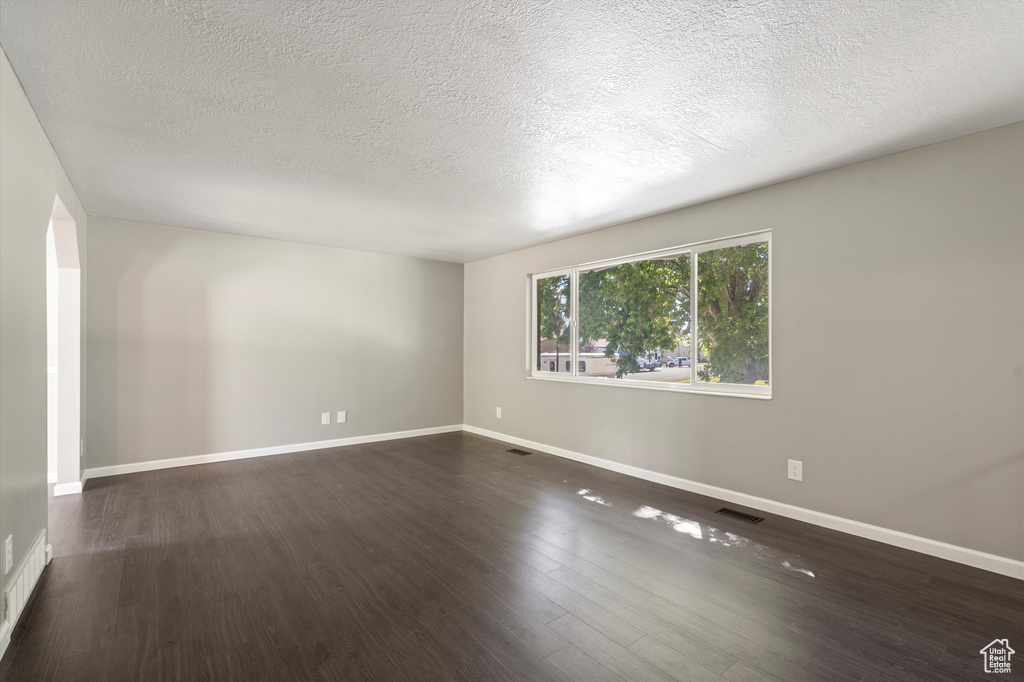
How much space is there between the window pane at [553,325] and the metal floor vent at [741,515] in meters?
2.21

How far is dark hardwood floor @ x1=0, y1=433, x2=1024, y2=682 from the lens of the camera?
5.88 feet

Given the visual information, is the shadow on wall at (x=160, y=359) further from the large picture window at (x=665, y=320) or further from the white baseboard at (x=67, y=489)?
the large picture window at (x=665, y=320)

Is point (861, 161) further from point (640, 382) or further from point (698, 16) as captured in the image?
point (640, 382)

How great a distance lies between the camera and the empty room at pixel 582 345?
182cm

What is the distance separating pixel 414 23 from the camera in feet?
5.65

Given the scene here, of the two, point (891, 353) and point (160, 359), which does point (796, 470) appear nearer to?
point (891, 353)

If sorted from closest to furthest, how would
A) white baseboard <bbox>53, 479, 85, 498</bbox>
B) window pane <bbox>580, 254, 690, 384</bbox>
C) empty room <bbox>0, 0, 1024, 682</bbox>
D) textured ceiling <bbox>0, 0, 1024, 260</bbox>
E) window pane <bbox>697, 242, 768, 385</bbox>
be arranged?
1. textured ceiling <bbox>0, 0, 1024, 260</bbox>
2. empty room <bbox>0, 0, 1024, 682</bbox>
3. window pane <bbox>697, 242, 768, 385</bbox>
4. white baseboard <bbox>53, 479, 85, 498</bbox>
5. window pane <bbox>580, 254, 690, 384</bbox>

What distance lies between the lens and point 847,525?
301 centimetres

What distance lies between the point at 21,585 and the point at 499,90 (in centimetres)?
308

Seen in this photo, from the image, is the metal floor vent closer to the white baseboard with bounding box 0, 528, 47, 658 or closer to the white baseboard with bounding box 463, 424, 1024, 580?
the white baseboard with bounding box 463, 424, 1024, 580

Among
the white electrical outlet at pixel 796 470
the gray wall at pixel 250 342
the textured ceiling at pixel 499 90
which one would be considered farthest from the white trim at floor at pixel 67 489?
the white electrical outlet at pixel 796 470

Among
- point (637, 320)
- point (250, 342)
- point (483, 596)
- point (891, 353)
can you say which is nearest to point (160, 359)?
point (250, 342)

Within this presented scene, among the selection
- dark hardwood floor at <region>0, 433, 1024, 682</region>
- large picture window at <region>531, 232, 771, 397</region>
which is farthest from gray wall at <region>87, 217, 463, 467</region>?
large picture window at <region>531, 232, 771, 397</region>

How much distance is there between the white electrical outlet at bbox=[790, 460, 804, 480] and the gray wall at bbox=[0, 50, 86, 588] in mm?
4210
